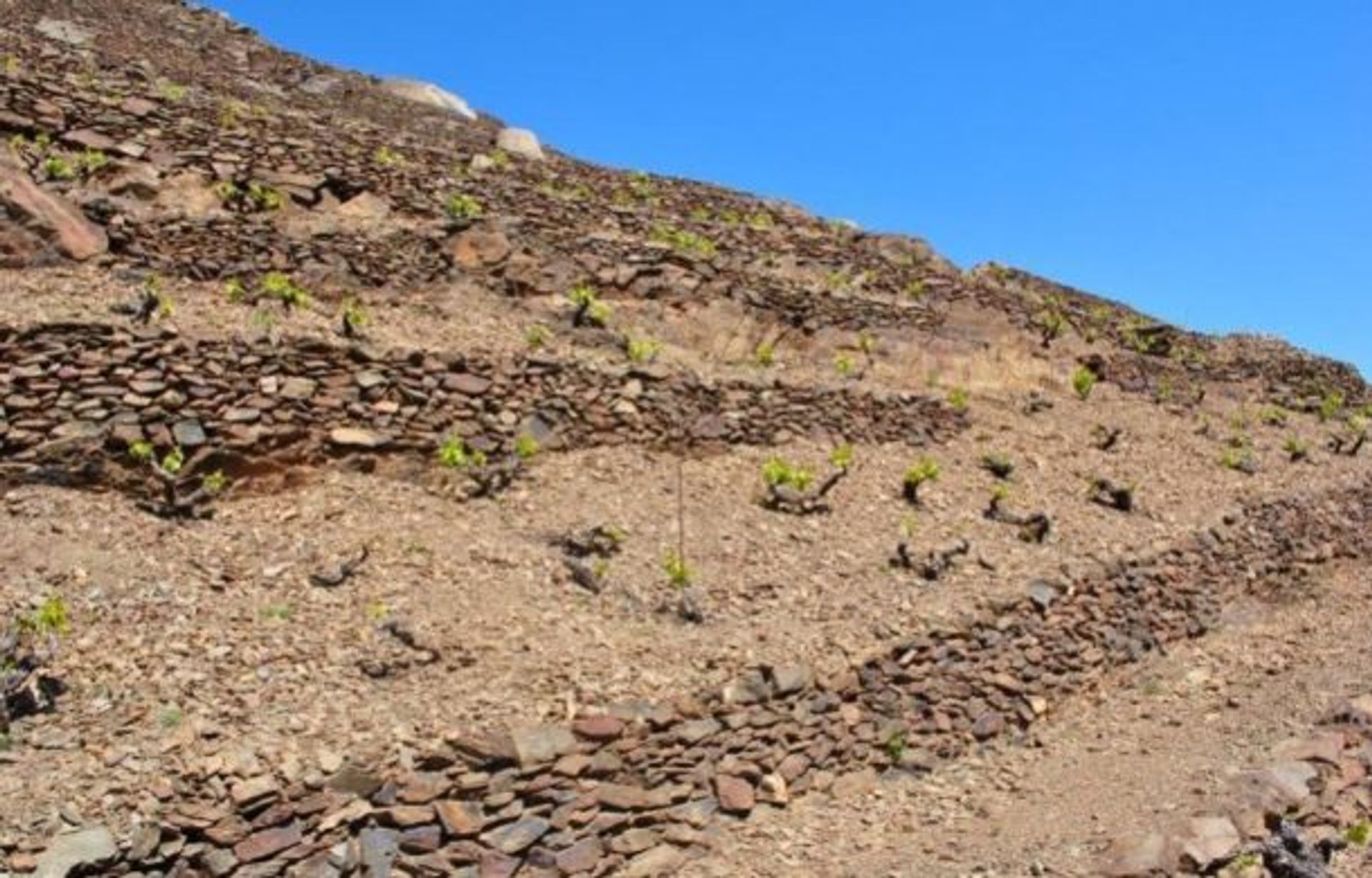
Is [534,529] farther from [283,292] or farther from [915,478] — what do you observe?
[915,478]

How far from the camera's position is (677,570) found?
11.6 m

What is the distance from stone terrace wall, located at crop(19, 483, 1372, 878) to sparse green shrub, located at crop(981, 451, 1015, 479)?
115 inches

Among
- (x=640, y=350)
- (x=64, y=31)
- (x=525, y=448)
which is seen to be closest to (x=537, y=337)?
(x=640, y=350)

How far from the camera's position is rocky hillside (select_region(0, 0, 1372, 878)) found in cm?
864

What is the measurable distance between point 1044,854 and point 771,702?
2656mm

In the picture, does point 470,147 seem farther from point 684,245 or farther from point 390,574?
point 390,574

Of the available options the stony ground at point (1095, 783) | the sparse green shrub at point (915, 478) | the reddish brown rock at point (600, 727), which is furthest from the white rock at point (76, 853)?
the sparse green shrub at point (915, 478)

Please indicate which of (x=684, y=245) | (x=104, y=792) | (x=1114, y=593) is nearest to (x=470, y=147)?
(x=684, y=245)

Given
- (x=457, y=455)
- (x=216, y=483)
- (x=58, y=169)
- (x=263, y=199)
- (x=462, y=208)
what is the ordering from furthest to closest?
(x=462, y=208) → (x=263, y=199) → (x=58, y=169) → (x=457, y=455) → (x=216, y=483)

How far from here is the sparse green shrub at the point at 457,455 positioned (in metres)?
12.8

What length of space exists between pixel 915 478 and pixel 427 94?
1919 cm

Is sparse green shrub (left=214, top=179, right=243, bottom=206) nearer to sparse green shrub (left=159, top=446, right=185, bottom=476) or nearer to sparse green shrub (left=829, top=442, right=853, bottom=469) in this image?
sparse green shrub (left=159, top=446, right=185, bottom=476)

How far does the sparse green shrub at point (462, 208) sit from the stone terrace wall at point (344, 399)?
4.61 m

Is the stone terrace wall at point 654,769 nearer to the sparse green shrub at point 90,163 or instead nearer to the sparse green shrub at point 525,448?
the sparse green shrub at point 525,448
